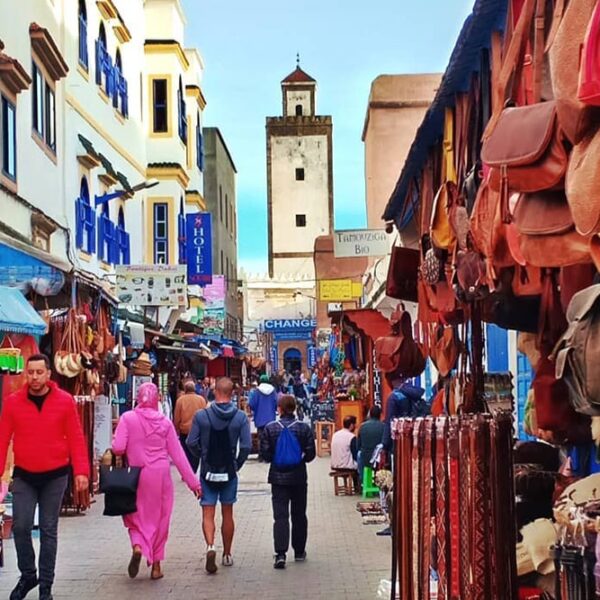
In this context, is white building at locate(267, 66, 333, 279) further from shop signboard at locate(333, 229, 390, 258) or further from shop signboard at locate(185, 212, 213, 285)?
shop signboard at locate(333, 229, 390, 258)

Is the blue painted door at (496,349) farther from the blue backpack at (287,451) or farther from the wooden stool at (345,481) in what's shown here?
the wooden stool at (345,481)

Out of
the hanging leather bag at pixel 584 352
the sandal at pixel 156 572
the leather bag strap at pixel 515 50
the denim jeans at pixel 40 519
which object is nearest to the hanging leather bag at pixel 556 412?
the leather bag strap at pixel 515 50

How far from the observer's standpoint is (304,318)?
5788 centimetres

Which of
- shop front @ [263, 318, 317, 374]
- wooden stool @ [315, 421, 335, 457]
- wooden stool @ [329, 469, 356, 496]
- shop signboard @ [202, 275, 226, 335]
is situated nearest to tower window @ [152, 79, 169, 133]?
shop signboard @ [202, 275, 226, 335]

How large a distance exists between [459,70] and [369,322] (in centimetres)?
1034

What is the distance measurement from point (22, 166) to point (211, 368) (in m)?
21.5

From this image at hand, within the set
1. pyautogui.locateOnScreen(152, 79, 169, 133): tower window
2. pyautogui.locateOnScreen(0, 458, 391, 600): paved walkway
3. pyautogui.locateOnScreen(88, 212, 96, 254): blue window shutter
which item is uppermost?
pyautogui.locateOnScreen(152, 79, 169, 133): tower window

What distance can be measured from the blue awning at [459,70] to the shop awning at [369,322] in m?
7.61

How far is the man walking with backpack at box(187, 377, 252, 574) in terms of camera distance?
9.21 metres

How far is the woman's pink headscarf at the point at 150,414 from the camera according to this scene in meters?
9.05

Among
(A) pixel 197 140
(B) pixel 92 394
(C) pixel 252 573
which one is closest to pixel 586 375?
(C) pixel 252 573

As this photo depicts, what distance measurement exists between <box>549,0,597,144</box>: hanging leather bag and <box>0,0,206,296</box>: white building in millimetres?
8310

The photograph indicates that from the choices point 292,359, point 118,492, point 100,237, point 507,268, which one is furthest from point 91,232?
point 292,359

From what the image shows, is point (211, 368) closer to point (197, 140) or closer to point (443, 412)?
point (197, 140)
